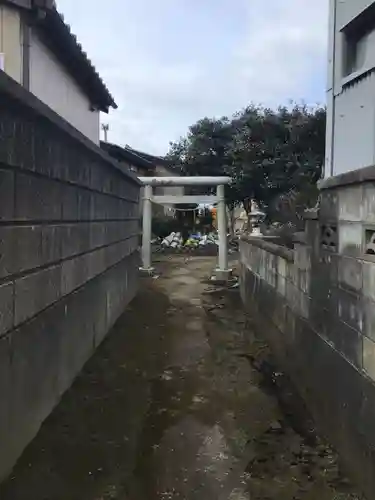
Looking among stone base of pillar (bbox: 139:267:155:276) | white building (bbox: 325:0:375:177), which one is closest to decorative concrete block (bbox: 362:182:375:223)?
white building (bbox: 325:0:375:177)

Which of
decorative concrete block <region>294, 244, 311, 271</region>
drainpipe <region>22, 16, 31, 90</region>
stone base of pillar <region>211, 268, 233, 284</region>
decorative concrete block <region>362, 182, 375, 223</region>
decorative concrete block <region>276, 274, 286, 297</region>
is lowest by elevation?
stone base of pillar <region>211, 268, 233, 284</region>

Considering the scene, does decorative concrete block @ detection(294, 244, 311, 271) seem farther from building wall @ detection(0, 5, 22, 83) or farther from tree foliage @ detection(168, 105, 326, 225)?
tree foliage @ detection(168, 105, 326, 225)

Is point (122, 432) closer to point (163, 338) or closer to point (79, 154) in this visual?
point (79, 154)

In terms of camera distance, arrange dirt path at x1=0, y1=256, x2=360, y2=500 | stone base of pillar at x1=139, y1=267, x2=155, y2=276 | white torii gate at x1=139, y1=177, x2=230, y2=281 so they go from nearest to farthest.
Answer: dirt path at x1=0, y1=256, x2=360, y2=500
white torii gate at x1=139, y1=177, x2=230, y2=281
stone base of pillar at x1=139, y1=267, x2=155, y2=276

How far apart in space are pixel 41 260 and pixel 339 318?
2.06m

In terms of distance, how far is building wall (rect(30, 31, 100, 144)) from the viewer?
24.7 ft

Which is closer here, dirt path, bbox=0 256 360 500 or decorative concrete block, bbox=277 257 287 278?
dirt path, bbox=0 256 360 500

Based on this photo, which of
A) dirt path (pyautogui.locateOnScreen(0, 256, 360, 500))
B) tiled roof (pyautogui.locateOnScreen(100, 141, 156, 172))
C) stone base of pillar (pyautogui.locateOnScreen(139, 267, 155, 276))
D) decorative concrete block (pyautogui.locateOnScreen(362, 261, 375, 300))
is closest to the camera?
decorative concrete block (pyautogui.locateOnScreen(362, 261, 375, 300))

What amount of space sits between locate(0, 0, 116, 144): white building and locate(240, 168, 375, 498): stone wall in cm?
408

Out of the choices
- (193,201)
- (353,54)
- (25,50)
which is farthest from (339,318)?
(193,201)

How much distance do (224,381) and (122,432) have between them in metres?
1.76

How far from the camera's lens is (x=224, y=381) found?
18.7 feet

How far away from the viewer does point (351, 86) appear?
456 centimetres

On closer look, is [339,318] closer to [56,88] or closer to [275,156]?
[56,88]
